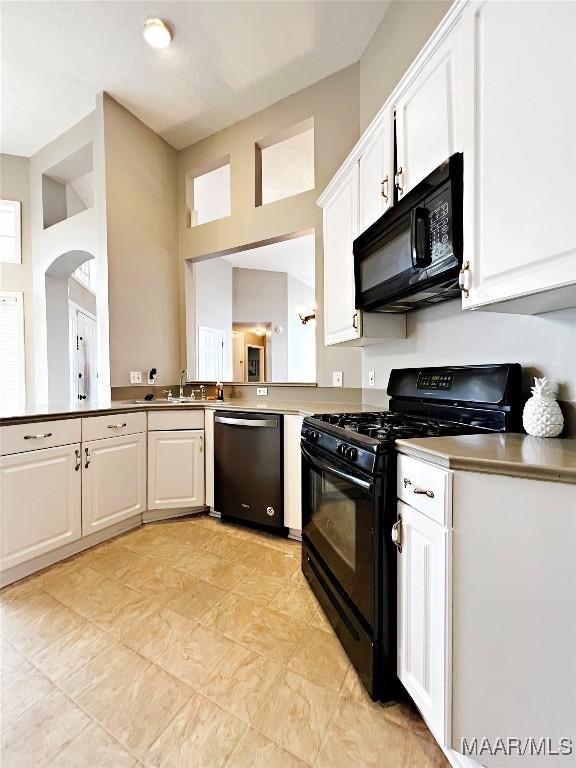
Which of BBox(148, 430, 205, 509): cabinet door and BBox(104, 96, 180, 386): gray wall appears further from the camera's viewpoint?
BBox(104, 96, 180, 386): gray wall

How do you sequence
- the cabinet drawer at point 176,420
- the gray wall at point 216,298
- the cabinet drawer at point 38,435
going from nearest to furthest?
the cabinet drawer at point 38,435, the cabinet drawer at point 176,420, the gray wall at point 216,298

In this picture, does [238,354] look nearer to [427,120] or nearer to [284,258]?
[284,258]

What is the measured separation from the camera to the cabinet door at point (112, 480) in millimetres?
2178

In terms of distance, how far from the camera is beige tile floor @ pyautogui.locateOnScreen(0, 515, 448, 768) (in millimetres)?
1012

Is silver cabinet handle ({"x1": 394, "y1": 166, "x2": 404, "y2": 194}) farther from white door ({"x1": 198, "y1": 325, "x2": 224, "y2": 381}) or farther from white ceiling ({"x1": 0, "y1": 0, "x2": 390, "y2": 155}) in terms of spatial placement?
white door ({"x1": 198, "y1": 325, "x2": 224, "y2": 381})

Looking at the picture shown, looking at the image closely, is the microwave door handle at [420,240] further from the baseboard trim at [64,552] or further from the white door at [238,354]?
the white door at [238,354]

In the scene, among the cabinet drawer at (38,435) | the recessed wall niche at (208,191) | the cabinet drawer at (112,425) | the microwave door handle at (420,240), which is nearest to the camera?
the microwave door handle at (420,240)

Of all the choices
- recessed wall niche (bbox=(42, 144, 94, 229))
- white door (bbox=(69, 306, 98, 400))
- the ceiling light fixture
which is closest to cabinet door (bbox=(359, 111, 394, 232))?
the ceiling light fixture

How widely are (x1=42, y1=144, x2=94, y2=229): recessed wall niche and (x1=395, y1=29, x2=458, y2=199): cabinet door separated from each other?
119 inches


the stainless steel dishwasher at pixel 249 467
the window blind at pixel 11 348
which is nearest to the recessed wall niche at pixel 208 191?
the window blind at pixel 11 348

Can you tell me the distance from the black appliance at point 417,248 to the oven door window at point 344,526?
34.0 inches

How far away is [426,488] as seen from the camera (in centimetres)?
98

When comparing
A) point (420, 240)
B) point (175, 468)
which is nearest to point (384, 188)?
point (420, 240)

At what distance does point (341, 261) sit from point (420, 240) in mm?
887
